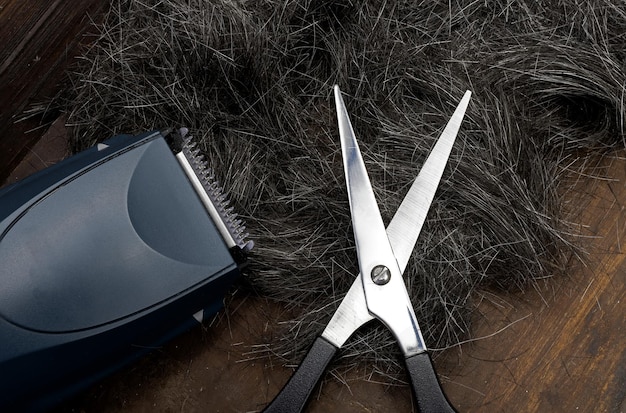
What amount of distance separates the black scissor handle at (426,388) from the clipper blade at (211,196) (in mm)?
176

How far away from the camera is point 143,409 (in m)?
0.61

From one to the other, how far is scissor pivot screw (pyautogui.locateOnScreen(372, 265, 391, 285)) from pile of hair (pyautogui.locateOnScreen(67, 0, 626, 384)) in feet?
0.12

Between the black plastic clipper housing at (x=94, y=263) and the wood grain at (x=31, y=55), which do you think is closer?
the black plastic clipper housing at (x=94, y=263)

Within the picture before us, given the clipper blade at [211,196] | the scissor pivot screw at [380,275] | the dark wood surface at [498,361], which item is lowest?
the dark wood surface at [498,361]

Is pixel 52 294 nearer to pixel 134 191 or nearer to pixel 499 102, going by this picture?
pixel 134 191

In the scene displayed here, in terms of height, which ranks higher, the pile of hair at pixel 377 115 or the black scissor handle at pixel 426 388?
the pile of hair at pixel 377 115

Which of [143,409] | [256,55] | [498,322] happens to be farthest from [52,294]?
[498,322]

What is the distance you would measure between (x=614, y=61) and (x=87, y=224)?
50 cm

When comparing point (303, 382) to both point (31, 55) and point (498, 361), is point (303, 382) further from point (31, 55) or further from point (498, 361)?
point (31, 55)

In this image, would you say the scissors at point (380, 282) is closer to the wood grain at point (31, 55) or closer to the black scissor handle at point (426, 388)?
the black scissor handle at point (426, 388)

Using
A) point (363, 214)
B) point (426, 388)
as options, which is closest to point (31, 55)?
point (363, 214)

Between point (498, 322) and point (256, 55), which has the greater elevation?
point (256, 55)

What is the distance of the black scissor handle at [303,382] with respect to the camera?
551 millimetres

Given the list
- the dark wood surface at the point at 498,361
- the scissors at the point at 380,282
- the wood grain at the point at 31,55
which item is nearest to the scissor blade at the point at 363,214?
the scissors at the point at 380,282
